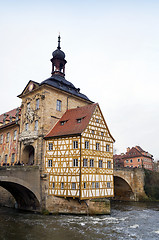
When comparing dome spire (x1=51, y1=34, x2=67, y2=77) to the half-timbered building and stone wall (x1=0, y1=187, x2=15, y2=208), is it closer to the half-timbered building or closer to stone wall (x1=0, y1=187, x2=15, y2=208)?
the half-timbered building

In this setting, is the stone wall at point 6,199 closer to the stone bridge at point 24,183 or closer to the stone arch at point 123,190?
the stone bridge at point 24,183

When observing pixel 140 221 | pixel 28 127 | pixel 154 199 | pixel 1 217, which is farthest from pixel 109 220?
pixel 154 199

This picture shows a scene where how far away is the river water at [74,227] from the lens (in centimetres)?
1395

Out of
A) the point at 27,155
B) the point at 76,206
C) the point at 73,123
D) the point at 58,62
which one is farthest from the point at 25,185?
the point at 58,62

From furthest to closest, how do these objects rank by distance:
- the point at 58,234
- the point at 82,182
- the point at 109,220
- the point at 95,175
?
the point at 95,175
the point at 82,182
the point at 109,220
the point at 58,234

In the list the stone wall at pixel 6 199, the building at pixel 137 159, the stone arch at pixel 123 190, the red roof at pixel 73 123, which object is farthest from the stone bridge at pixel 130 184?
the building at pixel 137 159

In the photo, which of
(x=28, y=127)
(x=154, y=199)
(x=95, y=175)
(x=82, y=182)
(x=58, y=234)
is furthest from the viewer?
(x=154, y=199)

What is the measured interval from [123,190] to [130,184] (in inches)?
74.6

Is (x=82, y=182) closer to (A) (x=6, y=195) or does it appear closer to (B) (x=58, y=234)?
(B) (x=58, y=234)

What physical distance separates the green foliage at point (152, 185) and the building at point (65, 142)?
14.2 meters

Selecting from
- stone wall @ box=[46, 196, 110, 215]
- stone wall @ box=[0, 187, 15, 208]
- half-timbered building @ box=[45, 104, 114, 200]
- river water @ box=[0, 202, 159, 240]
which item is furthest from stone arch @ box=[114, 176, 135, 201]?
stone wall @ box=[0, 187, 15, 208]

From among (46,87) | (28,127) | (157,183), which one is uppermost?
(46,87)

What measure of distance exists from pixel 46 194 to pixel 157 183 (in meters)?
21.6

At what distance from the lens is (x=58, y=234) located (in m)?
14.3
